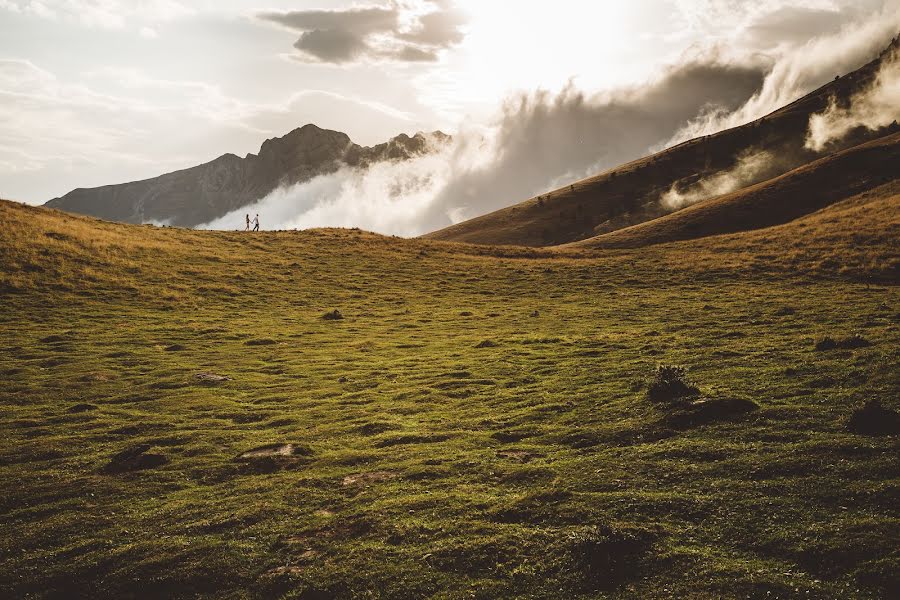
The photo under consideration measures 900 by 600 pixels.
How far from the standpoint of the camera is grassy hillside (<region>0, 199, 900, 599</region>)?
995 centimetres

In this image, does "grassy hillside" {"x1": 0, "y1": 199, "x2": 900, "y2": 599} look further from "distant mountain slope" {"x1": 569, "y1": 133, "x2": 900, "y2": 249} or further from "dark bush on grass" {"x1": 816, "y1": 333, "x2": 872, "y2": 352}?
"distant mountain slope" {"x1": 569, "y1": 133, "x2": 900, "y2": 249}

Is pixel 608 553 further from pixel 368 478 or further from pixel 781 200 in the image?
pixel 781 200

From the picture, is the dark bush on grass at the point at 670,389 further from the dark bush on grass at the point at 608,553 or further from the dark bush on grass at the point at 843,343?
the dark bush on grass at the point at 608,553

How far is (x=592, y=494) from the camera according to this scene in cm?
1217

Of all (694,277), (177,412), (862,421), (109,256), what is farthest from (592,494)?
(109,256)

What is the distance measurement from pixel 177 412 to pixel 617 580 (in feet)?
62.7

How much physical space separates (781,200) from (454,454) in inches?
5608

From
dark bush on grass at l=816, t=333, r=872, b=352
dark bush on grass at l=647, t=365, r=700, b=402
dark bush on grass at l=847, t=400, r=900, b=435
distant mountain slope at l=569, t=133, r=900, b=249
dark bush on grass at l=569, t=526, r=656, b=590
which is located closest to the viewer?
dark bush on grass at l=569, t=526, r=656, b=590

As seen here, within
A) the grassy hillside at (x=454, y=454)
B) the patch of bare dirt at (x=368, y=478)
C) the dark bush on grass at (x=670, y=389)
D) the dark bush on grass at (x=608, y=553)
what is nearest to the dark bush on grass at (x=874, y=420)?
the grassy hillside at (x=454, y=454)

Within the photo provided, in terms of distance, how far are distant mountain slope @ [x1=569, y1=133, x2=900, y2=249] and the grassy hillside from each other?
85488 millimetres

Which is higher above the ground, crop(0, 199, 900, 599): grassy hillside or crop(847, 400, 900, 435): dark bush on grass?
crop(847, 400, 900, 435): dark bush on grass

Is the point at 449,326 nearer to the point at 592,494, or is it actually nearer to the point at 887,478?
the point at 592,494

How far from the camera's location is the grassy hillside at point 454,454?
995cm

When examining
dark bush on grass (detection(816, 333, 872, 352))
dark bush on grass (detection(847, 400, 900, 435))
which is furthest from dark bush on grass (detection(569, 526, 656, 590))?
dark bush on grass (detection(816, 333, 872, 352))
